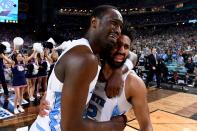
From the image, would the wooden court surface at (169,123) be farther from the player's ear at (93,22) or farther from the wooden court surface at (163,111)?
the player's ear at (93,22)

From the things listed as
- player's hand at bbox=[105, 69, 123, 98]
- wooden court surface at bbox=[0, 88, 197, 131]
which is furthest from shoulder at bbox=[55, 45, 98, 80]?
wooden court surface at bbox=[0, 88, 197, 131]

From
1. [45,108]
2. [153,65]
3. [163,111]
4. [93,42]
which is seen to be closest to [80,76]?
[93,42]

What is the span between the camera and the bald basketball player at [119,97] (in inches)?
63.9

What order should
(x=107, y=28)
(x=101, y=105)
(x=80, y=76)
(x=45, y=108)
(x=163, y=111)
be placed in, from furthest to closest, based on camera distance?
(x=163, y=111) → (x=101, y=105) → (x=45, y=108) → (x=107, y=28) → (x=80, y=76)

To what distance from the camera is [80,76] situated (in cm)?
107

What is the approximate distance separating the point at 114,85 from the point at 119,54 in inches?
9.5

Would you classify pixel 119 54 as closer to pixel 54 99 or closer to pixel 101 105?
pixel 101 105

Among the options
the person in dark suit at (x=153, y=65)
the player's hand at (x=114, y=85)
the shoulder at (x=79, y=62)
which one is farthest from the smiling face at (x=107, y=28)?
the person in dark suit at (x=153, y=65)

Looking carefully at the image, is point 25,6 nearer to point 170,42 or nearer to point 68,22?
point 68,22

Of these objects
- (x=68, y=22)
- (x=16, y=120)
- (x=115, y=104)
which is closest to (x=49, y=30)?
(x=68, y=22)

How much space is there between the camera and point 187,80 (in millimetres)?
8445

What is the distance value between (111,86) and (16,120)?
3.67 metres

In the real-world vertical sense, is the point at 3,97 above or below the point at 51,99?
below

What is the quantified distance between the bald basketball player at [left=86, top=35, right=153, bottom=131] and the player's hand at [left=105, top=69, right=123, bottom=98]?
4 centimetres
